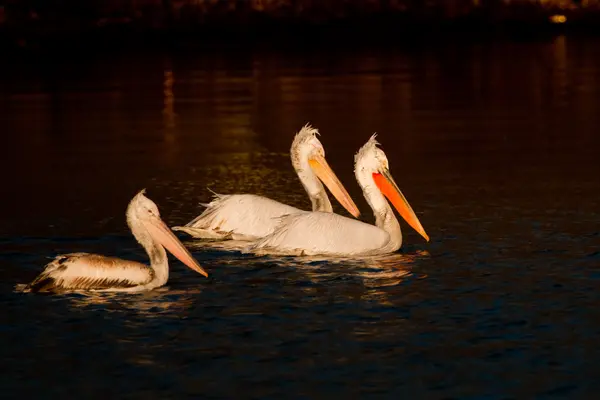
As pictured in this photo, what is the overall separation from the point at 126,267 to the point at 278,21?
49.4m

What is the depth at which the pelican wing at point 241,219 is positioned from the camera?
1247 centimetres

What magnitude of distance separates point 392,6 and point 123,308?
53.8m

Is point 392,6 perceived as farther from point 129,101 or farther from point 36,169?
point 36,169

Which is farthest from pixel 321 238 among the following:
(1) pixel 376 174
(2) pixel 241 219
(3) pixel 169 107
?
(3) pixel 169 107

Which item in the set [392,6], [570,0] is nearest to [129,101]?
[392,6]

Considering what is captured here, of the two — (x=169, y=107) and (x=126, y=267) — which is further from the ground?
(x=126, y=267)

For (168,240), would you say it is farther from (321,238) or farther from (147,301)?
(321,238)

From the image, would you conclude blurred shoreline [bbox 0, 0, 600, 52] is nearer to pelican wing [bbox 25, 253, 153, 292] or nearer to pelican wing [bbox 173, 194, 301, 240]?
pelican wing [bbox 173, 194, 301, 240]

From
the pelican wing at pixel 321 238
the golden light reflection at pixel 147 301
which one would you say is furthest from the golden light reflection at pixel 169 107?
the golden light reflection at pixel 147 301

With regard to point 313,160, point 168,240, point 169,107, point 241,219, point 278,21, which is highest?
point 278,21

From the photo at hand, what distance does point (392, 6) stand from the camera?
6259 cm

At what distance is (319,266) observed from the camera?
11219 millimetres

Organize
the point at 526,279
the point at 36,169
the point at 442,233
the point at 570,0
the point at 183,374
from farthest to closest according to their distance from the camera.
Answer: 1. the point at 570,0
2. the point at 36,169
3. the point at 442,233
4. the point at 526,279
5. the point at 183,374

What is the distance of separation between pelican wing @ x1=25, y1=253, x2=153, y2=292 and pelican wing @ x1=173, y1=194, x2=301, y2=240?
2.16 meters
